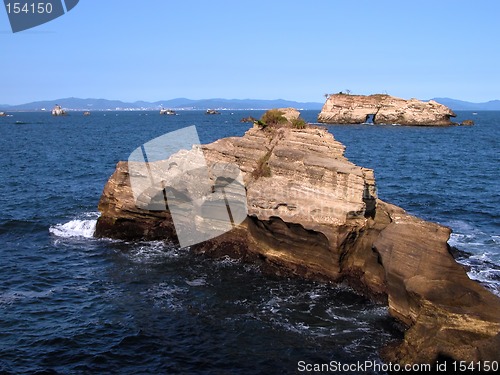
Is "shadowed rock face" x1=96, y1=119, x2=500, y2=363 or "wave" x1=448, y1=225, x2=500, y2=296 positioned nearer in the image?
"shadowed rock face" x1=96, y1=119, x2=500, y2=363

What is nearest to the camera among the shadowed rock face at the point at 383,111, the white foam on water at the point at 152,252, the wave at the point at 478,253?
the wave at the point at 478,253

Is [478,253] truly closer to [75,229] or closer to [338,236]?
[338,236]

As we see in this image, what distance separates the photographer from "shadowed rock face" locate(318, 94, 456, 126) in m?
131

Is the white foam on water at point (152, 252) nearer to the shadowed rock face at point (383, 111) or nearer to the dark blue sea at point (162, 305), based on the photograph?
the dark blue sea at point (162, 305)

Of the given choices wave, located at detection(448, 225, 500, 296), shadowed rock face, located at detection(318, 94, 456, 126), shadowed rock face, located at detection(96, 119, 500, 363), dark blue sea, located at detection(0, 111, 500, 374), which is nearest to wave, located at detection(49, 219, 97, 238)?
dark blue sea, located at detection(0, 111, 500, 374)

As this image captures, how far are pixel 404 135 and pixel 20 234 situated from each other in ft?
281

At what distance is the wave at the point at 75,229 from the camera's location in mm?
32812

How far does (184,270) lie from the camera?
26406 mm

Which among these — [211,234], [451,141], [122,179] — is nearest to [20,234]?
[122,179]

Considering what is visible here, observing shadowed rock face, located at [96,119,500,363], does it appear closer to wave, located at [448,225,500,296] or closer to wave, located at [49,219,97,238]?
wave, located at [49,219,97,238]

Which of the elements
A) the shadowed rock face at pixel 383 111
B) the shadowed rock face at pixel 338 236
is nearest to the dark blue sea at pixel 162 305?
the shadowed rock face at pixel 338 236

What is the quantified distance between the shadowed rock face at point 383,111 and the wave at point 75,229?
111663 millimetres

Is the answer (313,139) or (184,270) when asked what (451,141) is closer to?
(313,139)

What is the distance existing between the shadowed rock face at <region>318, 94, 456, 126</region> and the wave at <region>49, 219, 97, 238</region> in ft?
366
